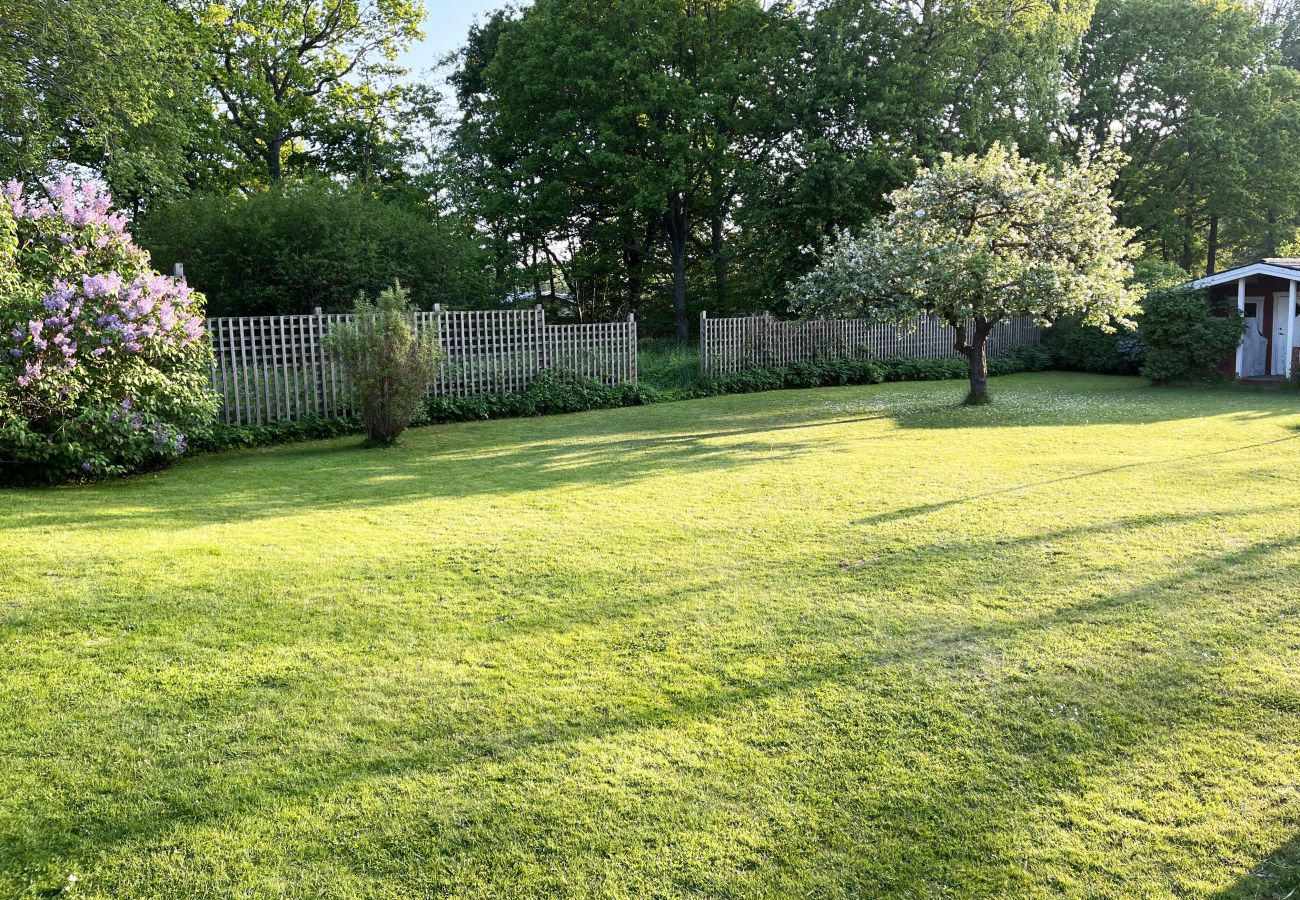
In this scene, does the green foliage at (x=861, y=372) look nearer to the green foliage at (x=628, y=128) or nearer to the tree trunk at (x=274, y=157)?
the green foliage at (x=628, y=128)

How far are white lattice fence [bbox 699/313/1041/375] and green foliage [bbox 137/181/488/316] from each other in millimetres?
7510

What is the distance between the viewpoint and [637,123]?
93.6 feet

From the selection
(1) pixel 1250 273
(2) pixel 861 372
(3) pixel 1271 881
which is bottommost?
(3) pixel 1271 881

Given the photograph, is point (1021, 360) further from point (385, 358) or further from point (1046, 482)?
point (385, 358)

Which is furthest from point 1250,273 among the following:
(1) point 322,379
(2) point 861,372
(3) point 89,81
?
(3) point 89,81

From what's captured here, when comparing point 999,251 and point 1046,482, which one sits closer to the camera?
point 1046,482

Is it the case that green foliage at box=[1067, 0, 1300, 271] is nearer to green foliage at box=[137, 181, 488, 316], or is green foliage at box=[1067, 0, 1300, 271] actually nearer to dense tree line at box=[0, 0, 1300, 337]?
dense tree line at box=[0, 0, 1300, 337]

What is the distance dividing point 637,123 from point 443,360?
55.3 feet

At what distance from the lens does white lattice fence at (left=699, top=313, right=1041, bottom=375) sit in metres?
→ 20.4

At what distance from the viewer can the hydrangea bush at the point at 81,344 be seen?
8.56 metres

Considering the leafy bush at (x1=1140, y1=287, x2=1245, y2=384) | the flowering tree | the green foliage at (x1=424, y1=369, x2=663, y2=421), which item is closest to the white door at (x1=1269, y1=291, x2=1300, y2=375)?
the leafy bush at (x1=1140, y1=287, x2=1245, y2=384)

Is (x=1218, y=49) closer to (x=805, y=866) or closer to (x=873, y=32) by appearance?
(x=873, y=32)

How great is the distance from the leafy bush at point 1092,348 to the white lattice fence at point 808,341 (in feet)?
3.54

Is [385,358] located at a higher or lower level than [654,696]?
higher
